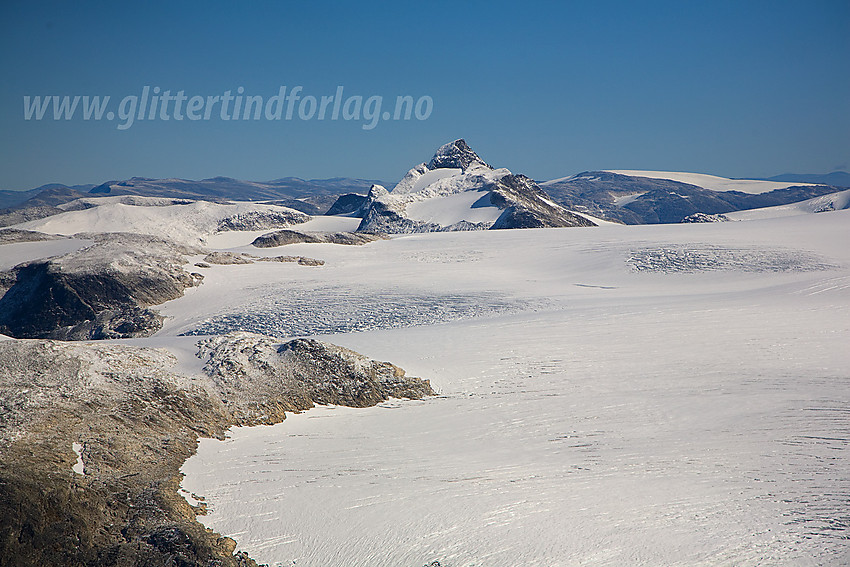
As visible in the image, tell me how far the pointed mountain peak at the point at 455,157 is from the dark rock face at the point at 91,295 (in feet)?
194

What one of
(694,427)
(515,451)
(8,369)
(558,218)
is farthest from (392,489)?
(558,218)

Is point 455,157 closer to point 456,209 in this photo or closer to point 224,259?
point 456,209

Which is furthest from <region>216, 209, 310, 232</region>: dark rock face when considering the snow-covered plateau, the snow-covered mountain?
the snow-covered plateau

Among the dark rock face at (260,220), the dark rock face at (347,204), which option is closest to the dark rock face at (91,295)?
the dark rock face at (260,220)

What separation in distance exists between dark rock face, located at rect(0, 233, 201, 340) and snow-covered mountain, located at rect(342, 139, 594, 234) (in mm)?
34878

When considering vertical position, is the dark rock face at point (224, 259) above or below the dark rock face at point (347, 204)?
below

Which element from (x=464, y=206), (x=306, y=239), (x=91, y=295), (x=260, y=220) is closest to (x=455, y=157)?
(x=464, y=206)

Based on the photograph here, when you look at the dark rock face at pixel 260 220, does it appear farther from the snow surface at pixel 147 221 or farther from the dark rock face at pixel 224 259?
the dark rock face at pixel 224 259

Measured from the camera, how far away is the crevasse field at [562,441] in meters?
7.99

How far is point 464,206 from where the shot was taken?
65.4 metres

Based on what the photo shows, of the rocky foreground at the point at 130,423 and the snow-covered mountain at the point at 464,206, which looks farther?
the snow-covered mountain at the point at 464,206

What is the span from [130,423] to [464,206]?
56609mm

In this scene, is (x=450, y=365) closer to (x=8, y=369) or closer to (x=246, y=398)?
(x=246, y=398)

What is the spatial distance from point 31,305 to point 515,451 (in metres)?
23.9
